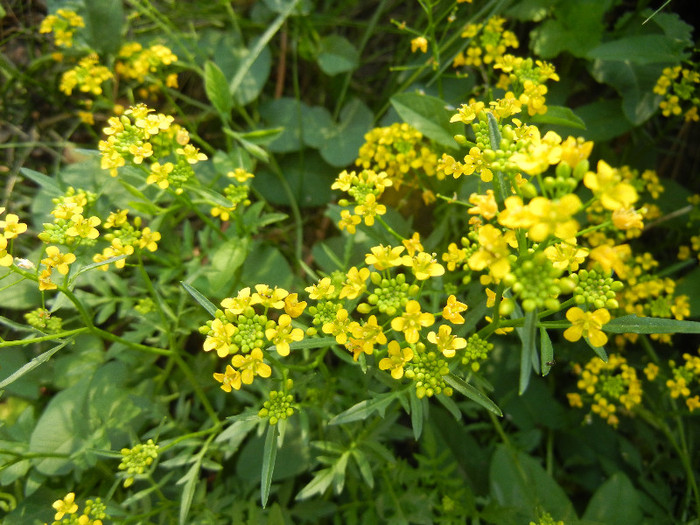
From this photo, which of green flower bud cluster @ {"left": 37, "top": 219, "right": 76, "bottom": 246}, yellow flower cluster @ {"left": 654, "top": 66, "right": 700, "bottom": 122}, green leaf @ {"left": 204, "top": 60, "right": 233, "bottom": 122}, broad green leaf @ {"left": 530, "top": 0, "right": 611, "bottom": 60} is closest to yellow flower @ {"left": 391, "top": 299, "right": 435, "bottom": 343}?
green flower bud cluster @ {"left": 37, "top": 219, "right": 76, "bottom": 246}

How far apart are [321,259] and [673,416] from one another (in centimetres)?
208

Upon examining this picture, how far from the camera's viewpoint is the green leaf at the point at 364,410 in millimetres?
1715

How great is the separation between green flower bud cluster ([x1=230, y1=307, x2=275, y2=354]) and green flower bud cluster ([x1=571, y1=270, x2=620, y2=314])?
1.00 meters

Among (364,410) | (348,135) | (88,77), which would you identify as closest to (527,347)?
(364,410)

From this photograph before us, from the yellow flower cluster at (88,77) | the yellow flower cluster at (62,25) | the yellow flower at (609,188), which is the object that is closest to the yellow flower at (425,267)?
the yellow flower at (609,188)

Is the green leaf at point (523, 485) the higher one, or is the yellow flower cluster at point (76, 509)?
the green leaf at point (523, 485)

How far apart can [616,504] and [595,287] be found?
165 cm

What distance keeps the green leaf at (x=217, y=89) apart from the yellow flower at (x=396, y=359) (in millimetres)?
1698

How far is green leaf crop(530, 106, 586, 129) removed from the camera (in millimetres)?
2191

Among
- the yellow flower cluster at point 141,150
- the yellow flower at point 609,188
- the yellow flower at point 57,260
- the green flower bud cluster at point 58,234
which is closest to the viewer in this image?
the yellow flower at point 609,188

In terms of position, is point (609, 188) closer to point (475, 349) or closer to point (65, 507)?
point (475, 349)

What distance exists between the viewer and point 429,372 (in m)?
1.70

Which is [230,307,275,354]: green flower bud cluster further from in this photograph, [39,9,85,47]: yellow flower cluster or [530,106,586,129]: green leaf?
[39,9,85,47]: yellow flower cluster

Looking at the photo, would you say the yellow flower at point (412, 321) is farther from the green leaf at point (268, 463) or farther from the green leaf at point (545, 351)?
the green leaf at point (268, 463)
